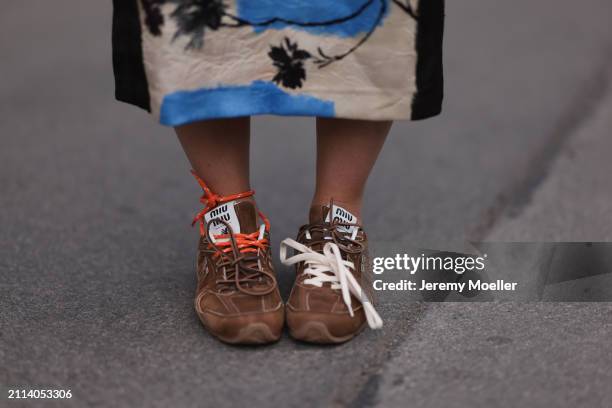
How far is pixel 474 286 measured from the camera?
1732mm

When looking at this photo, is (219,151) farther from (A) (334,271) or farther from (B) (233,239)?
(A) (334,271)

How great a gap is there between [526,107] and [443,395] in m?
2.18

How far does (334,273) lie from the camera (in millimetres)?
1524

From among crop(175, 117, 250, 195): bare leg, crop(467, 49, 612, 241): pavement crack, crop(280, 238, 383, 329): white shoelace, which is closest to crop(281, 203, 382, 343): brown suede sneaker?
crop(280, 238, 383, 329): white shoelace

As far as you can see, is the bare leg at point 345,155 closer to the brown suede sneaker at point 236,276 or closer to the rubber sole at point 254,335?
the brown suede sneaker at point 236,276

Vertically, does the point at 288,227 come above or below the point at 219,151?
below

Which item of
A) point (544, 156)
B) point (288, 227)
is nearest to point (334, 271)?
point (288, 227)

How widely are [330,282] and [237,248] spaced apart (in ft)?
0.63

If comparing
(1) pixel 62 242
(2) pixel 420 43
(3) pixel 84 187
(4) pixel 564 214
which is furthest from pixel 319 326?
(3) pixel 84 187

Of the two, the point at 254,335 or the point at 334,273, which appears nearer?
the point at 254,335

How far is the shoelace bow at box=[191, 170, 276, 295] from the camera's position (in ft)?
4.91

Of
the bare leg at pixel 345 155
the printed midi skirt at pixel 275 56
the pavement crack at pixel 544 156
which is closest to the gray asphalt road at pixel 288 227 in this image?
the pavement crack at pixel 544 156

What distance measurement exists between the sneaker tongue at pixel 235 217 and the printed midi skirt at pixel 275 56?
8.6 inches

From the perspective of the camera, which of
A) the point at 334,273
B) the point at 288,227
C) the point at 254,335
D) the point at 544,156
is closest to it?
the point at 254,335
